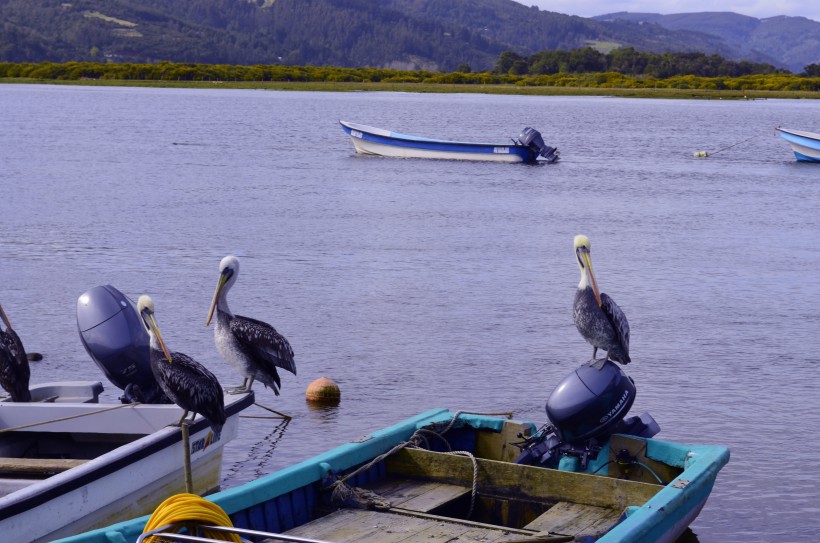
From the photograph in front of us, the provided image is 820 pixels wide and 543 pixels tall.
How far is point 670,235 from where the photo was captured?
1108 inches

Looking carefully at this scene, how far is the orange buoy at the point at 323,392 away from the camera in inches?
544

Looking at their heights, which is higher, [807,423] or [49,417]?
[49,417]

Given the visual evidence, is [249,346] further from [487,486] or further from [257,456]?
[487,486]

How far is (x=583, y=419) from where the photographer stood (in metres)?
9.67

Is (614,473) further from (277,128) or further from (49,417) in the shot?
(277,128)

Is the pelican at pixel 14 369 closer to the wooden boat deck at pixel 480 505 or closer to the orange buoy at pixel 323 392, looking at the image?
the wooden boat deck at pixel 480 505

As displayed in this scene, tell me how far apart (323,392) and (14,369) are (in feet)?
13.1

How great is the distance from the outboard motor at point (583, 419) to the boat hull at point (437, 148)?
36.0 metres

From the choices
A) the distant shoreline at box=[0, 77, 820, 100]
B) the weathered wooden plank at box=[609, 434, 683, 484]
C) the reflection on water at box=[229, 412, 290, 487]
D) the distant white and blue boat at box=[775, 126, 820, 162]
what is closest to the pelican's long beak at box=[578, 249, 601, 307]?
the weathered wooden plank at box=[609, 434, 683, 484]

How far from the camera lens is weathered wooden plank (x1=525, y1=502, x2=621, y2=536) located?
876 centimetres

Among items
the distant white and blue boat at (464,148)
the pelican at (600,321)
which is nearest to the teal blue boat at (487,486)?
the pelican at (600,321)

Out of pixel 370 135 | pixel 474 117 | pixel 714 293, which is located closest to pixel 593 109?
pixel 474 117

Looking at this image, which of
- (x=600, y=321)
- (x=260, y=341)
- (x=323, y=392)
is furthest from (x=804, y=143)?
(x=260, y=341)

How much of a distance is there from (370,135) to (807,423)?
3541 centimetres
